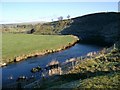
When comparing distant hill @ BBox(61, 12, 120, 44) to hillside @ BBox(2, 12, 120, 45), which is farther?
hillside @ BBox(2, 12, 120, 45)

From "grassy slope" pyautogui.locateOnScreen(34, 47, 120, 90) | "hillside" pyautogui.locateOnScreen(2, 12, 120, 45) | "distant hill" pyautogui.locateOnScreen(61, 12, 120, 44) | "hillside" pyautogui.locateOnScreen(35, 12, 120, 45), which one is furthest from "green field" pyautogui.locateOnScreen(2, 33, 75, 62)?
"grassy slope" pyautogui.locateOnScreen(34, 47, 120, 90)

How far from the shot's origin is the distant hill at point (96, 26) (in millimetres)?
145900

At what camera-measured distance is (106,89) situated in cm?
2458

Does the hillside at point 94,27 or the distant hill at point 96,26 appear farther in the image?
the hillside at point 94,27

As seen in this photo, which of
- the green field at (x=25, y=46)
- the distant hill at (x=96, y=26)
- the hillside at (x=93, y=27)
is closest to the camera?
the green field at (x=25, y=46)

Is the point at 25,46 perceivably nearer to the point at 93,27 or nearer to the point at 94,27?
the point at 94,27

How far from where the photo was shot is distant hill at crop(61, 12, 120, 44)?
146 m

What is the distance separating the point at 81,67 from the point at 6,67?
28138 mm

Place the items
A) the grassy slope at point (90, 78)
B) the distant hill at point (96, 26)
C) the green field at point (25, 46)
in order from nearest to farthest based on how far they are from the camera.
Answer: the grassy slope at point (90, 78)
the green field at point (25, 46)
the distant hill at point (96, 26)

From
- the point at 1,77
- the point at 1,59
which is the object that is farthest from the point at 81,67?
the point at 1,59

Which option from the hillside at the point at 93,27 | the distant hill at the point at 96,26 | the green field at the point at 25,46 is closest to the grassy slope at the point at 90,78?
the green field at the point at 25,46

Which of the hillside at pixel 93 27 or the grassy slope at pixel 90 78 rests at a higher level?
the hillside at pixel 93 27

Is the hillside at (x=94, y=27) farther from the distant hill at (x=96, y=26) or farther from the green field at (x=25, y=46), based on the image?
the green field at (x=25, y=46)

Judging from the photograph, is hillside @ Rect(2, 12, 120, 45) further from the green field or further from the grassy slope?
the grassy slope
